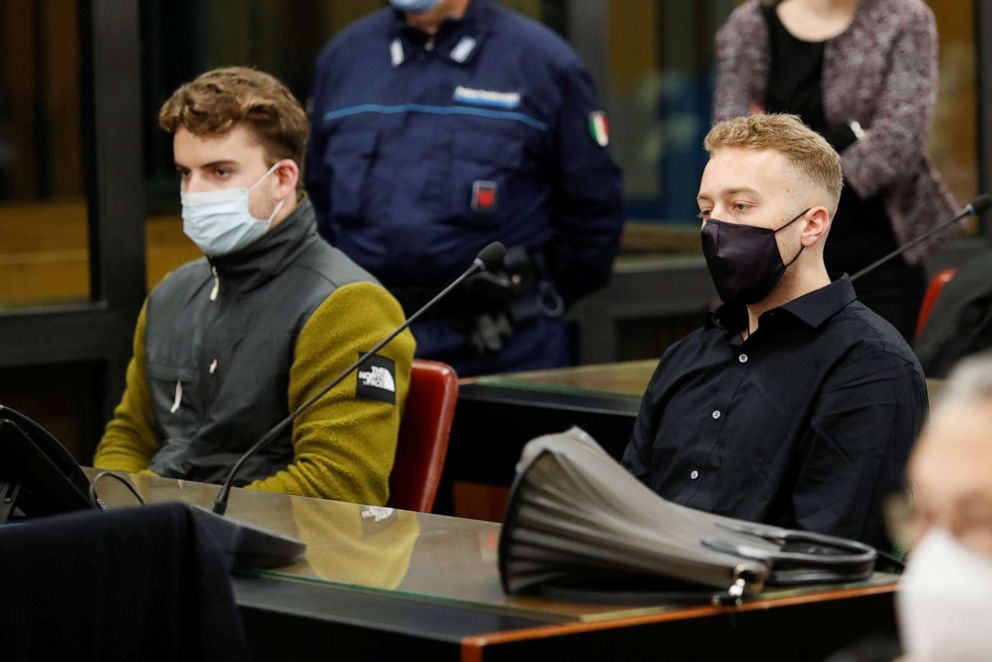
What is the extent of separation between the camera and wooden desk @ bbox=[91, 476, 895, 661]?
1.60 metres

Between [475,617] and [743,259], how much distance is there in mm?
899

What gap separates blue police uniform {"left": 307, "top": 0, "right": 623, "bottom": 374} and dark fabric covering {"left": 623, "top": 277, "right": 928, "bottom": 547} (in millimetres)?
1261

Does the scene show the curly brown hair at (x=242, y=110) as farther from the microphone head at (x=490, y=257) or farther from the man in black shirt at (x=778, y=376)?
the man in black shirt at (x=778, y=376)

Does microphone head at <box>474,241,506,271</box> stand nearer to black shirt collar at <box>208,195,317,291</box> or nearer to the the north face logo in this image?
the the north face logo

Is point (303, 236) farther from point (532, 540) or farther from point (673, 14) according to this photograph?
point (673, 14)

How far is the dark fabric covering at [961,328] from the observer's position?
331cm

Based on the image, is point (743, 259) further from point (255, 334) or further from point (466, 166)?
point (466, 166)

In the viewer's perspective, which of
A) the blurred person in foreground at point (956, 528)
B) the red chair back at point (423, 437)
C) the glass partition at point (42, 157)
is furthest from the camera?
the glass partition at point (42, 157)

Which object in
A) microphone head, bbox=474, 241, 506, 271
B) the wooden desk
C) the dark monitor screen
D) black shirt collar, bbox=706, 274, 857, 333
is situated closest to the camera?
the wooden desk

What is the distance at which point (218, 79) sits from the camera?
297cm

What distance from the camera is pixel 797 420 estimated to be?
227 centimetres

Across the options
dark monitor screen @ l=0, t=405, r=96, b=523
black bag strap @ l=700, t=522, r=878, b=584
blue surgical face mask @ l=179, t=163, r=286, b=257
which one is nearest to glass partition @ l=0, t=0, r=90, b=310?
blue surgical face mask @ l=179, t=163, r=286, b=257

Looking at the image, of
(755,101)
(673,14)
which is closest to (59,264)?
(755,101)

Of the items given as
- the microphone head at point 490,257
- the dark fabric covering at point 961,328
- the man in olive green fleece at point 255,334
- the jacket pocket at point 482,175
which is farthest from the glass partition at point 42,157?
the dark fabric covering at point 961,328
